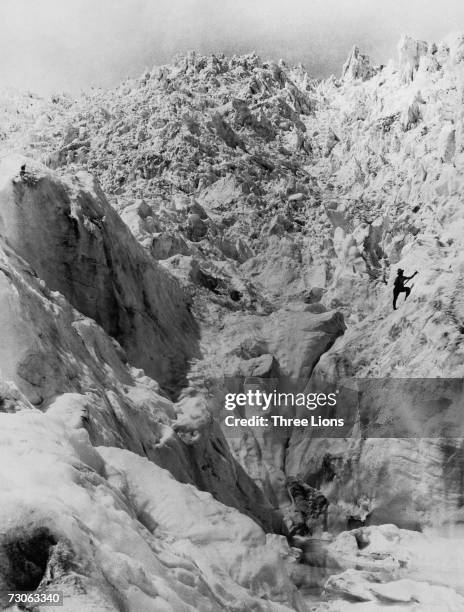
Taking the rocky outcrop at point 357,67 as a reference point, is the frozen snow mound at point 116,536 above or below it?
below

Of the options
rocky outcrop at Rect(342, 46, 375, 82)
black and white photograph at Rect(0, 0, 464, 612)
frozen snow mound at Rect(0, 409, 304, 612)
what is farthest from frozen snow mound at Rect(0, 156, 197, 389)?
rocky outcrop at Rect(342, 46, 375, 82)

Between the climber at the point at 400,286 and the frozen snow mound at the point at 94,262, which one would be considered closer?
the frozen snow mound at the point at 94,262

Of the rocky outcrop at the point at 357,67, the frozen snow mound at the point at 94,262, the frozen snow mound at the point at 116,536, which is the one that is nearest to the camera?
the frozen snow mound at the point at 116,536

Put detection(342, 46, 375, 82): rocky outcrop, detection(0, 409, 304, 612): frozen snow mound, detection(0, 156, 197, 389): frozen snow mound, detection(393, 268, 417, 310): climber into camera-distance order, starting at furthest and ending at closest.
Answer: detection(342, 46, 375, 82): rocky outcrop < detection(393, 268, 417, 310): climber < detection(0, 156, 197, 389): frozen snow mound < detection(0, 409, 304, 612): frozen snow mound

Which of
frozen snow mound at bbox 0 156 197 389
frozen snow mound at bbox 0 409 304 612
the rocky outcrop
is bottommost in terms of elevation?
frozen snow mound at bbox 0 409 304 612

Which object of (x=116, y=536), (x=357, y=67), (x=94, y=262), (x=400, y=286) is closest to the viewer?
(x=116, y=536)

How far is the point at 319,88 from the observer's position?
61750 millimetres

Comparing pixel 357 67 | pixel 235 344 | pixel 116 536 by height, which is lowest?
pixel 116 536

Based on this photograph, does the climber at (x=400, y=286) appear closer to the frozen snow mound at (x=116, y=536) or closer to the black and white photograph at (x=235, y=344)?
the black and white photograph at (x=235, y=344)

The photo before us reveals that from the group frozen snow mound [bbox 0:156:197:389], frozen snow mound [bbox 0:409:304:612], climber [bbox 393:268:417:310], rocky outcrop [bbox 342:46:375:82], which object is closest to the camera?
frozen snow mound [bbox 0:409:304:612]

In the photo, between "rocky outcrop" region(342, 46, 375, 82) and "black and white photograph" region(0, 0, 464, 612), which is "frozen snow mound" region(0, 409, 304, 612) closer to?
"black and white photograph" region(0, 0, 464, 612)

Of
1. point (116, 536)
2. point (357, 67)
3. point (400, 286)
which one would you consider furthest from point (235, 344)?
point (357, 67)

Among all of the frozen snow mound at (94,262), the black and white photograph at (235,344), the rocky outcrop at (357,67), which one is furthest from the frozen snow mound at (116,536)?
the rocky outcrop at (357,67)

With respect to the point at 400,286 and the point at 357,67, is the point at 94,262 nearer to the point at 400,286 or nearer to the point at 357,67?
the point at 400,286
